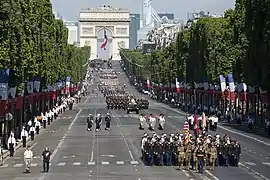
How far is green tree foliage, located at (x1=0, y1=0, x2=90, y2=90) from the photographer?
61.8 metres

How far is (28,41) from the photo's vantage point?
256ft

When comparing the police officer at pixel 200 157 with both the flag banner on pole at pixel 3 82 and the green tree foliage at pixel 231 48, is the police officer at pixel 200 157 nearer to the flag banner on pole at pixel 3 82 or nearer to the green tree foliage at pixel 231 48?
the flag banner on pole at pixel 3 82

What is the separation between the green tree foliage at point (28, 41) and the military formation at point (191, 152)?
49.2 ft

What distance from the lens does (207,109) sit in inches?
4756

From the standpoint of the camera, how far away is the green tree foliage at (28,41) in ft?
203

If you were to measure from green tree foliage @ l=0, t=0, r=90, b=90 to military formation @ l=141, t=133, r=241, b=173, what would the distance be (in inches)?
590

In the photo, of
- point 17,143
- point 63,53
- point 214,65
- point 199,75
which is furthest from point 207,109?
point 17,143

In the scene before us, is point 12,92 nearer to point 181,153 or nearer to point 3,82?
point 3,82

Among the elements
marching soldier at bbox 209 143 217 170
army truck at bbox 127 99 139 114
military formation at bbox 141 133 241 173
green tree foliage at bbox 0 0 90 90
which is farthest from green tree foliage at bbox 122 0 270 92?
marching soldier at bbox 209 143 217 170

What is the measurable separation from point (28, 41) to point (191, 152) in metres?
34.0

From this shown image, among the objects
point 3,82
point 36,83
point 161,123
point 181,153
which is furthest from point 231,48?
point 181,153

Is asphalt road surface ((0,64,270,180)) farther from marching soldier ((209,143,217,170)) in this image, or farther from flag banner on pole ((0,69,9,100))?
flag banner on pole ((0,69,9,100))

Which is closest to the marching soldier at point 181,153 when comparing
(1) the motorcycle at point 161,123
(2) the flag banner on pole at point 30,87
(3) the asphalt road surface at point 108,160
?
(3) the asphalt road surface at point 108,160

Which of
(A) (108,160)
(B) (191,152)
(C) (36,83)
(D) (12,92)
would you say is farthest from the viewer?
(C) (36,83)
